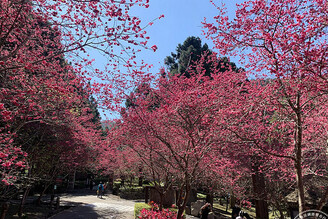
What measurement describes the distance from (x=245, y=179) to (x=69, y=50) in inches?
606

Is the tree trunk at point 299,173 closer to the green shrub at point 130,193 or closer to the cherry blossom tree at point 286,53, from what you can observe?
the cherry blossom tree at point 286,53

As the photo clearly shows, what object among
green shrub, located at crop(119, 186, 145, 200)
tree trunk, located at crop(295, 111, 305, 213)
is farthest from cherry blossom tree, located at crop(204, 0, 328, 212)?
green shrub, located at crop(119, 186, 145, 200)

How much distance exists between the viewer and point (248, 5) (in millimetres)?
5246

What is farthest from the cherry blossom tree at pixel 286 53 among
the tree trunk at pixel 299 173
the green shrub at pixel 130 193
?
the green shrub at pixel 130 193

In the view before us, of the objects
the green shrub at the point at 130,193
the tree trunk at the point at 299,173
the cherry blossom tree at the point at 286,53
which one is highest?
the cherry blossom tree at the point at 286,53

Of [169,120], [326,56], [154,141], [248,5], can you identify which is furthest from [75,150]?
[326,56]

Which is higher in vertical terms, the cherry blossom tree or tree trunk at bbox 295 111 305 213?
the cherry blossom tree

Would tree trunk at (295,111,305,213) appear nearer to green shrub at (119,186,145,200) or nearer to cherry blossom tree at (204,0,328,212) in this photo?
cherry blossom tree at (204,0,328,212)

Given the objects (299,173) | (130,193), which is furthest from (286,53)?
(130,193)

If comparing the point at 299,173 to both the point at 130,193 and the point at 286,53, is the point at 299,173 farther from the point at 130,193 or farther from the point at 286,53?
the point at 130,193

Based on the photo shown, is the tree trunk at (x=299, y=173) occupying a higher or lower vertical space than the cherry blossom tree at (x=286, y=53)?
lower

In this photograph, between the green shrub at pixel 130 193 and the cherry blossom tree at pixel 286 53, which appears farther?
the green shrub at pixel 130 193

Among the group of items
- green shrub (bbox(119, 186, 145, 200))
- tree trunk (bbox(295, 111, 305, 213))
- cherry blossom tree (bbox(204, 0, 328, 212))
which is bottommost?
green shrub (bbox(119, 186, 145, 200))

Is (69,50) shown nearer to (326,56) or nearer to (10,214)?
(326,56)
